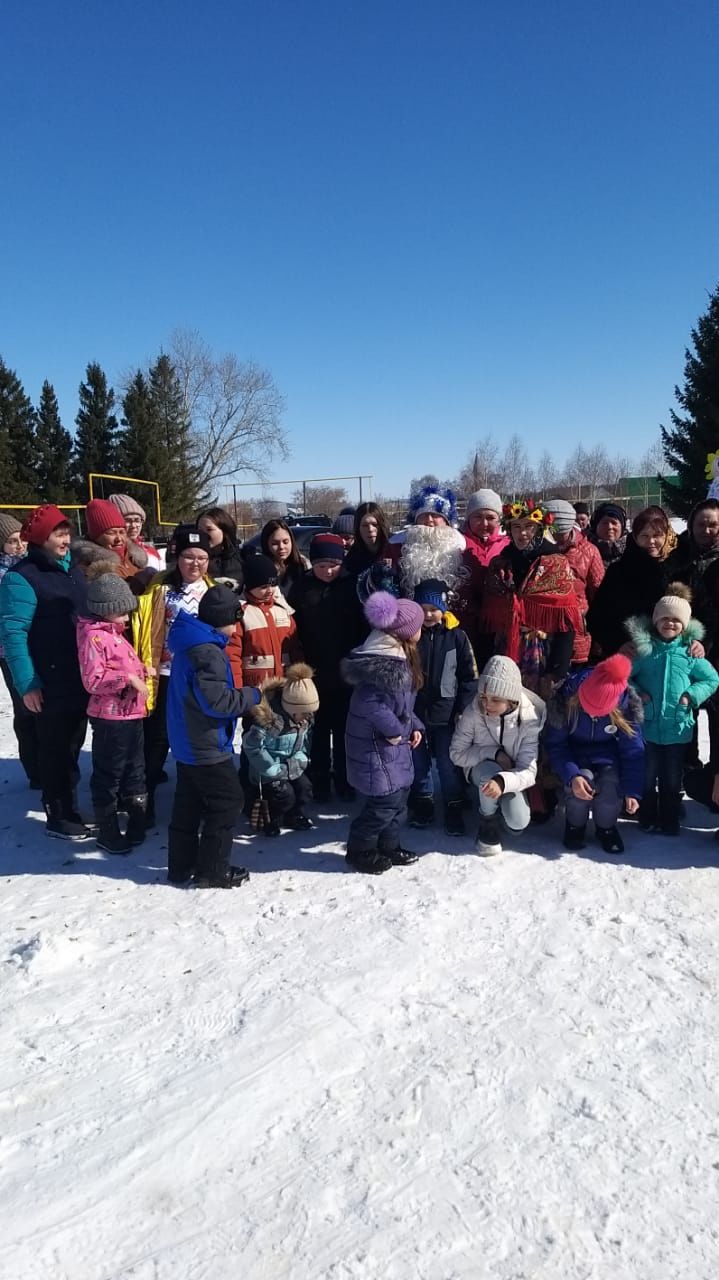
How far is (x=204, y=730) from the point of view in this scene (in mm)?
3480

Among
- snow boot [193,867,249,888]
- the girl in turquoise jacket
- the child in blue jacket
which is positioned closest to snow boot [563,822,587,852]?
the child in blue jacket

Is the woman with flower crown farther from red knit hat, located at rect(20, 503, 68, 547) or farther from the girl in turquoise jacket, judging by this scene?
red knit hat, located at rect(20, 503, 68, 547)

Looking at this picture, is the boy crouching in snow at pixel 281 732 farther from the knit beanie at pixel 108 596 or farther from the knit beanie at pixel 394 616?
the knit beanie at pixel 108 596

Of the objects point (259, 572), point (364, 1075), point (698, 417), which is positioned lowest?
point (364, 1075)

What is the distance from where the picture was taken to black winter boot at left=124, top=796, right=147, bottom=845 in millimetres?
4043

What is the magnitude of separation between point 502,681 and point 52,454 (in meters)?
38.5

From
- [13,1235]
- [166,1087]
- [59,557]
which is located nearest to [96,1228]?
[13,1235]

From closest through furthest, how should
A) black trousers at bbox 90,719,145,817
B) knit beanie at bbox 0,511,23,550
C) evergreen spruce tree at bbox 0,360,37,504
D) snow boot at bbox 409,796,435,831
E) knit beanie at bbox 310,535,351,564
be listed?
black trousers at bbox 90,719,145,817
snow boot at bbox 409,796,435,831
knit beanie at bbox 310,535,351,564
knit beanie at bbox 0,511,23,550
evergreen spruce tree at bbox 0,360,37,504

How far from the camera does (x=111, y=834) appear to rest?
3986 mm

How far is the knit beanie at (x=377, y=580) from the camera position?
418cm

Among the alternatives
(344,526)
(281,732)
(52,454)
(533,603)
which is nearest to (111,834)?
(281,732)

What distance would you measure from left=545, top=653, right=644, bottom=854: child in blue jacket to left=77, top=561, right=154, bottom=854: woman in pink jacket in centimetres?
232

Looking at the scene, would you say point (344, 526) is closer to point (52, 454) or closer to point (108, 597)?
point (108, 597)

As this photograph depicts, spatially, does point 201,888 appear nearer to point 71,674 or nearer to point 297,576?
point 71,674
